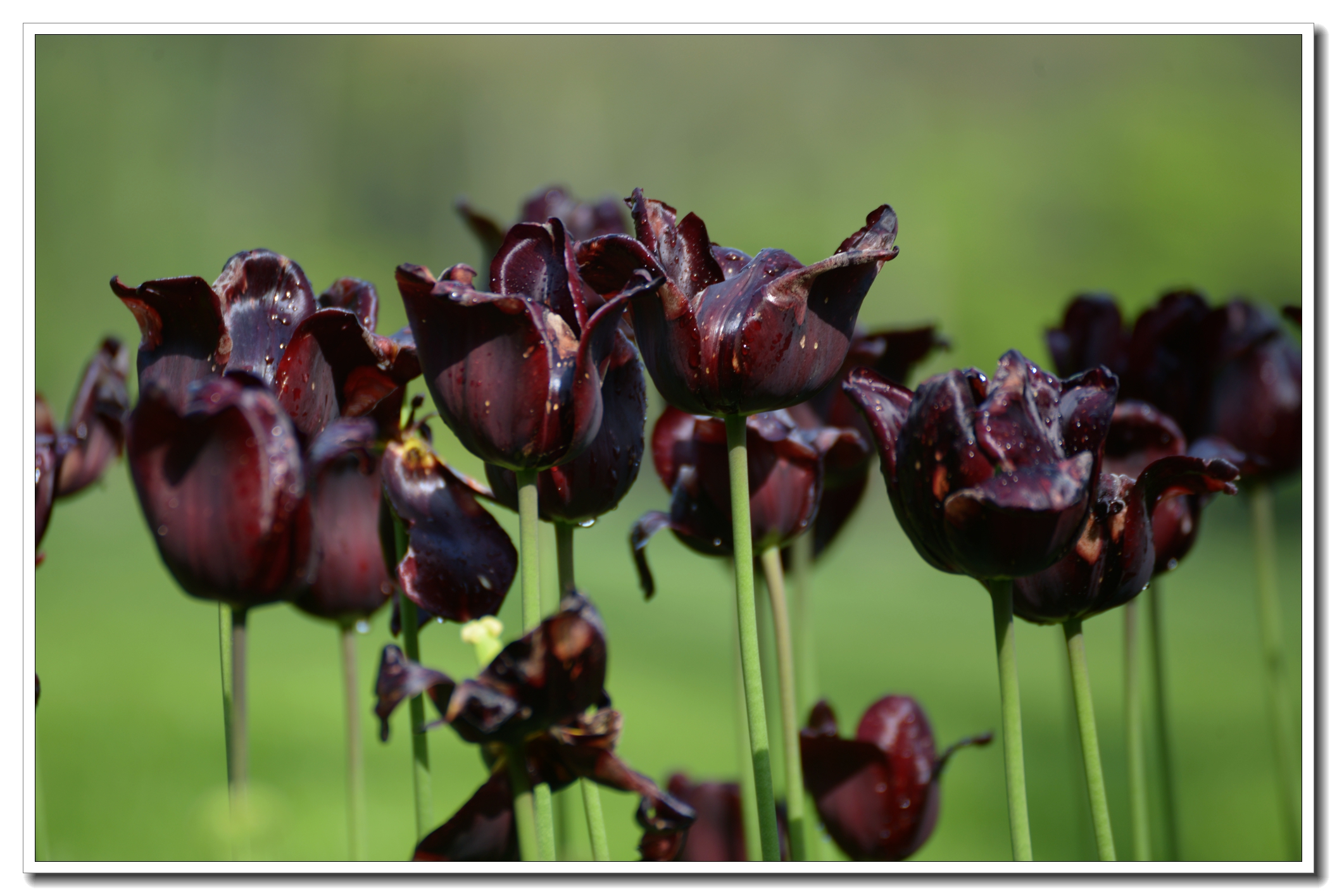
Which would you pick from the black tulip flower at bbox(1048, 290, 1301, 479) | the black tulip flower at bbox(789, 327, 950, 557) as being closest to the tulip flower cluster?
the black tulip flower at bbox(789, 327, 950, 557)

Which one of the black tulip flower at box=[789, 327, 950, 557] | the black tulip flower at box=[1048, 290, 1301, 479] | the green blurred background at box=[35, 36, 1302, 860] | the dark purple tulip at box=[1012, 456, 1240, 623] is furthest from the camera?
the green blurred background at box=[35, 36, 1302, 860]

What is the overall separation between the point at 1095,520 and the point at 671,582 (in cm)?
263

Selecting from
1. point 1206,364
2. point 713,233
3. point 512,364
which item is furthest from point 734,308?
point 713,233

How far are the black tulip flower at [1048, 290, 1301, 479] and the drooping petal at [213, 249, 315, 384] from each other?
0.54 meters

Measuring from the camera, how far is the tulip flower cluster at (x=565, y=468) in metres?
0.30

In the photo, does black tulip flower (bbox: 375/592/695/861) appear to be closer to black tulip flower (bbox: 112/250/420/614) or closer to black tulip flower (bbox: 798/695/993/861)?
black tulip flower (bbox: 112/250/420/614)

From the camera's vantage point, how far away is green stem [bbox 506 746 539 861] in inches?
12.9

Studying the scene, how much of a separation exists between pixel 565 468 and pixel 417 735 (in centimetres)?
12

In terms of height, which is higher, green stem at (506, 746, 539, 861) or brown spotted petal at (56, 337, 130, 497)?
brown spotted petal at (56, 337, 130, 497)

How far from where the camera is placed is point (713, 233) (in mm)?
4559

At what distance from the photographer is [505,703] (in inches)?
11.7

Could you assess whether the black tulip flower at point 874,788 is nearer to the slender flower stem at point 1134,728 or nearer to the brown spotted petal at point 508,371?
the slender flower stem at point 1134,728

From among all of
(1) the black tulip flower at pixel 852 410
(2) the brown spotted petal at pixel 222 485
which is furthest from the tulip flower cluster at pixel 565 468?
(1) the black tulip flower at pixel 852 410
